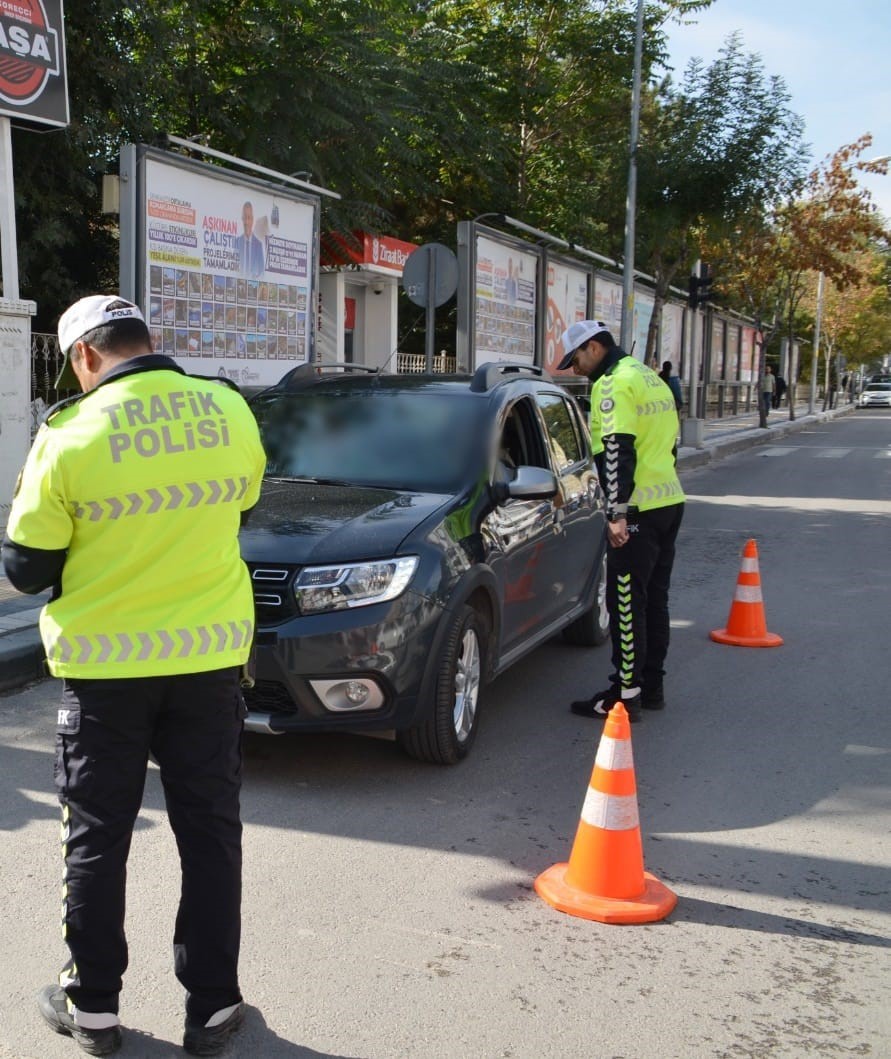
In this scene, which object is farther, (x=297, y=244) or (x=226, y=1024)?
(x=297, y=244)

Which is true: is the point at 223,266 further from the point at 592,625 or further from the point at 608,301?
the point at 608,301

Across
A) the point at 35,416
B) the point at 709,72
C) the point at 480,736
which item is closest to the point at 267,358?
the point at 35,416

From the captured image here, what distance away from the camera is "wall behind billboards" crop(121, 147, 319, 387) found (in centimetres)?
959

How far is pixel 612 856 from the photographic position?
3721mm

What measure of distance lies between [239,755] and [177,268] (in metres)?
7.79

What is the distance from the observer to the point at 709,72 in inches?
760

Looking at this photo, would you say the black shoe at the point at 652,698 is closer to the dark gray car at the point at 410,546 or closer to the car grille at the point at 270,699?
the dark gray car at the point at 410,546

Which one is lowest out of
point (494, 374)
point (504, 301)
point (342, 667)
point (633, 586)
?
point (342, 667)

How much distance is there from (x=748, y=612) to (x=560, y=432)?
1.92 metres

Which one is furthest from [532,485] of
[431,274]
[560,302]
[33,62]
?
[560,302]

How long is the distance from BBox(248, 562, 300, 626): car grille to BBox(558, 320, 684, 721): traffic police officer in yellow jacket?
68.8 inches

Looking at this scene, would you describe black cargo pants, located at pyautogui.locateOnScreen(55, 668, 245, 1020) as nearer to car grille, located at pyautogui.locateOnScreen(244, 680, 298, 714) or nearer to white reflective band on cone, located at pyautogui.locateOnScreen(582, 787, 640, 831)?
white reflective band on cone, located at pyautogui.locateOnScreen(582, 787, 640, 831)

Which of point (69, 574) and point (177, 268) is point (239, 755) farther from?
point (177, 268)

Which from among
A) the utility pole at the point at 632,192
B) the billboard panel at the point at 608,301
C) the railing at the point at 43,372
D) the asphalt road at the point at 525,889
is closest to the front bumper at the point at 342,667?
the asphalt road at the point at 525,889
